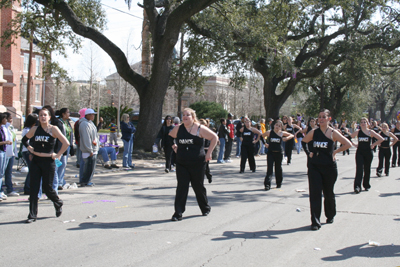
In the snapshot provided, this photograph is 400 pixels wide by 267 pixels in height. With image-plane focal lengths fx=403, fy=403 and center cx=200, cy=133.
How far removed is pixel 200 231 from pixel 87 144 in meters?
5.02

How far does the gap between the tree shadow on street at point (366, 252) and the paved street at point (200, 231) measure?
13mm

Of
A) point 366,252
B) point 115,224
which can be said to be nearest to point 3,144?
point 115,224

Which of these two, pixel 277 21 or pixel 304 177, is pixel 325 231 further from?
pixel 277 21

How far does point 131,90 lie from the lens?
53.7 meters

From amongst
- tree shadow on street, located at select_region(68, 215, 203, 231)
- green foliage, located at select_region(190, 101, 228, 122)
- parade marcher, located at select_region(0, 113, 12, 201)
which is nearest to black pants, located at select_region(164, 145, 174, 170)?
parade marcher, located at select_region(0, 113, 12, 201)

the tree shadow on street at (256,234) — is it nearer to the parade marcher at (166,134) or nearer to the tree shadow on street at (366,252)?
the tree shadow on street at (366,252)

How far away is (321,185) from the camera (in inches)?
263

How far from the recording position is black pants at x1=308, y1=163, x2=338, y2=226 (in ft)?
21.5

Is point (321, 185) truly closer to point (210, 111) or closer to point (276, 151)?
point (276, 151)

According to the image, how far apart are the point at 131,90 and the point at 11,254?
49.7 metres

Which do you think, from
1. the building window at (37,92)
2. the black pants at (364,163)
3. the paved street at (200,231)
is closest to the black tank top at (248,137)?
the paved street at (200,231)

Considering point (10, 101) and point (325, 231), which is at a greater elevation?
point (10, 101)

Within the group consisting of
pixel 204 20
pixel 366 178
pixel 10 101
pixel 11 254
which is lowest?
pixel 11 254

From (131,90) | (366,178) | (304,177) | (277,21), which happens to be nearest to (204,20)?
(277,21)
